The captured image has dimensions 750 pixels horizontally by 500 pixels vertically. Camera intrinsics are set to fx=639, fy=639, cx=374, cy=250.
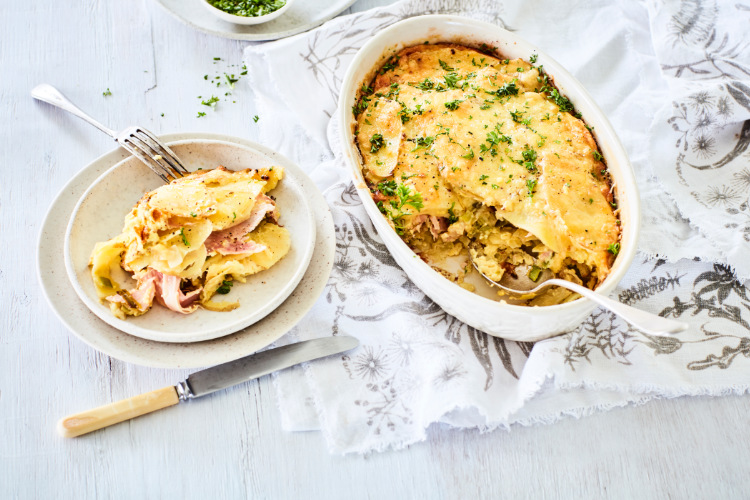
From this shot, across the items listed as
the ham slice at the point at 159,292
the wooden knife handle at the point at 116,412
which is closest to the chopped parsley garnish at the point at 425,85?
the ham slice at the point at 159,292

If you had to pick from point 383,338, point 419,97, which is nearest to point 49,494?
point 383,338

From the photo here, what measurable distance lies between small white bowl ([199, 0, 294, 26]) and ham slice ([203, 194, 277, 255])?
129 cm

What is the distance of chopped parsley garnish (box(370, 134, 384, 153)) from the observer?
308cm

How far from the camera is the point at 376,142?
309 centimetres

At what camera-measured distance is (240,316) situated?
2.76 m

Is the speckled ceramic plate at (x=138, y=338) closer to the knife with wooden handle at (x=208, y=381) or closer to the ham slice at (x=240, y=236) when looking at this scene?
the knife with wooden handle at (x=208, y=381)

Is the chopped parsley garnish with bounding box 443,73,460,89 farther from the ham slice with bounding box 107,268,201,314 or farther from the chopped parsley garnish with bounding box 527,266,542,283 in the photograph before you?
the ham slice with bounding box 107,268,201,314

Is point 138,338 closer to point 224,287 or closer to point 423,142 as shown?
point 224,287

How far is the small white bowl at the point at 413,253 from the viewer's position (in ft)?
8.48

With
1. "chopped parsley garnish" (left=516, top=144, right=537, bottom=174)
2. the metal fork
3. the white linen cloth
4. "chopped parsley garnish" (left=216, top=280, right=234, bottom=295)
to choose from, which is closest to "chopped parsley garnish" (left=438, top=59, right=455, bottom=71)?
the white linen cloth

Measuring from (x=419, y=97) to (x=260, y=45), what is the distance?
3.71 feet

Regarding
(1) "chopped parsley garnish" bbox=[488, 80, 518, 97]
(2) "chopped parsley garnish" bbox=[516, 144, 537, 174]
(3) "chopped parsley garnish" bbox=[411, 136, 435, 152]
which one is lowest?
(2) "chopped parsley garnish" bbox=[516, 144, 537, 174]

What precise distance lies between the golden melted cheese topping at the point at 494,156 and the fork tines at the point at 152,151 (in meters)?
0.89

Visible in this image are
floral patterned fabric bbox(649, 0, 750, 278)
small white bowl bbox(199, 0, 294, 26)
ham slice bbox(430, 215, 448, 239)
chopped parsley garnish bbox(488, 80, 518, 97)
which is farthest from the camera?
small white bowl bbox(199, 0, 294, 26)
